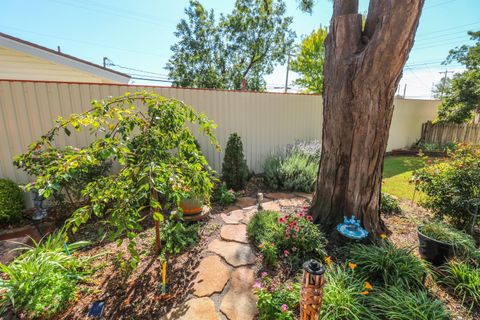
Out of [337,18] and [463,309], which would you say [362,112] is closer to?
[337,18]

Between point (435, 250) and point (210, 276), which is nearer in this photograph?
point (210, 276)

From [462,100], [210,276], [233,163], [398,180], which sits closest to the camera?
[210,276]

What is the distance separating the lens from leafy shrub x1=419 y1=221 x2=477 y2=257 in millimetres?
2123

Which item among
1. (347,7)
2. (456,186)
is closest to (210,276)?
(347,7)

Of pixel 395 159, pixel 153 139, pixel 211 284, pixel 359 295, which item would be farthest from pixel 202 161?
pixel 395 159

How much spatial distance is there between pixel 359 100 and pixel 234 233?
2.12 m

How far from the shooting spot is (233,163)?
4039 millimetres

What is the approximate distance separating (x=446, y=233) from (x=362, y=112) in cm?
156

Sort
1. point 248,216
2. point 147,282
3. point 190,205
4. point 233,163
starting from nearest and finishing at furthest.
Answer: point 147,282 < point 190,205 < point 248,216 < point 233,163

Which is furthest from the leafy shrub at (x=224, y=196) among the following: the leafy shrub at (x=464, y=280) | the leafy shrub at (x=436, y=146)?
the leafy shrub at (x=436, y=146)

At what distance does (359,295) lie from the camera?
1.64m

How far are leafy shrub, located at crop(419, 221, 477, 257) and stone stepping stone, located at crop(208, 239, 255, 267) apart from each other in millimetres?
1931

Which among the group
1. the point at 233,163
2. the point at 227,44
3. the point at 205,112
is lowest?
the point at 233,163

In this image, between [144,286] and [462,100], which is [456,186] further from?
[462,100]
